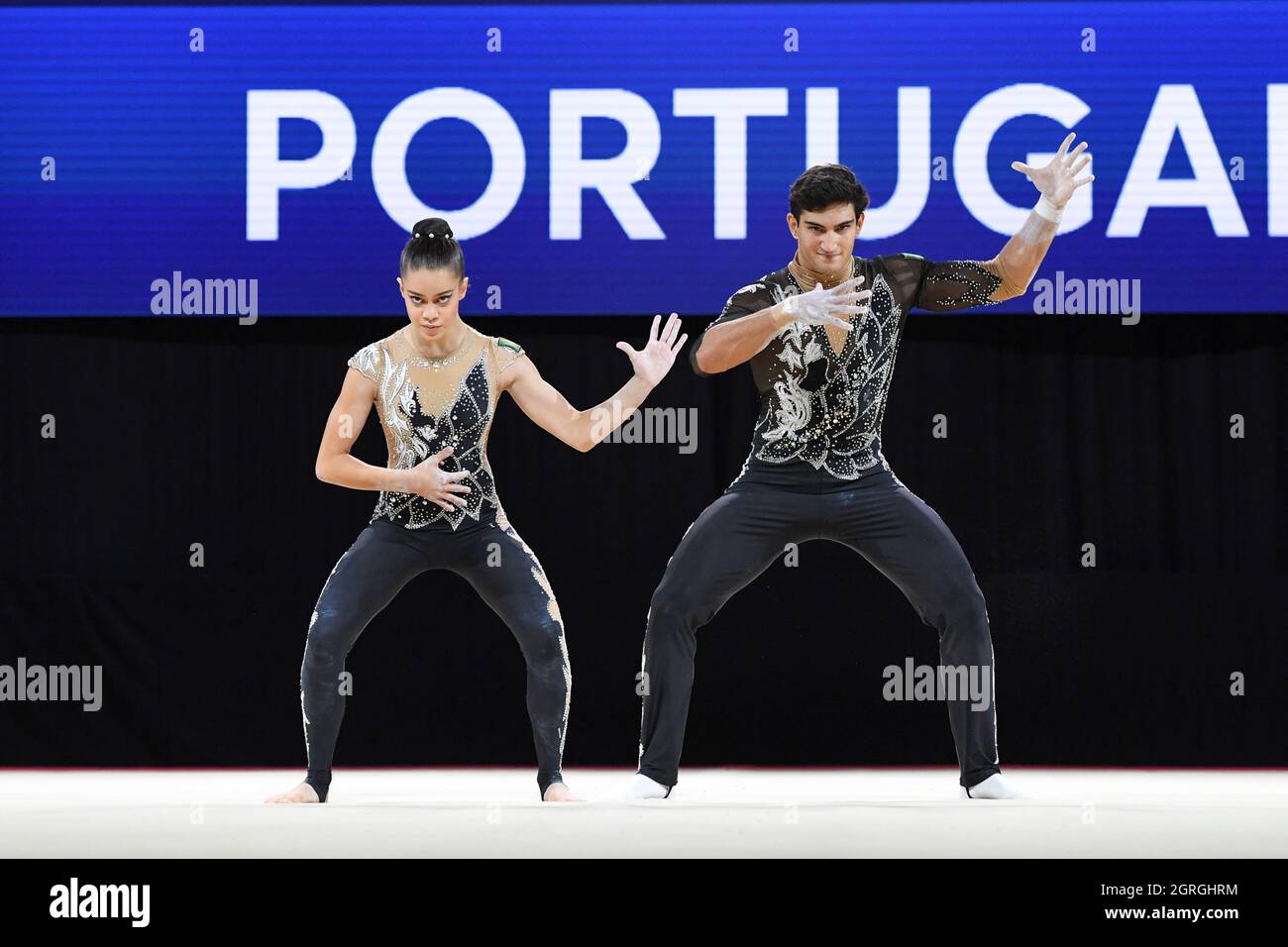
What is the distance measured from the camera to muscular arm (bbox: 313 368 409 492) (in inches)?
169

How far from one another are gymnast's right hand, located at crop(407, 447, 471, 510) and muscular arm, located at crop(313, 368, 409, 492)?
27 millimetres

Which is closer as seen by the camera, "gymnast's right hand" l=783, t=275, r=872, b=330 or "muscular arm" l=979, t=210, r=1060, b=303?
"gymnast's right hand" l=783, t=275, r=872, b=330

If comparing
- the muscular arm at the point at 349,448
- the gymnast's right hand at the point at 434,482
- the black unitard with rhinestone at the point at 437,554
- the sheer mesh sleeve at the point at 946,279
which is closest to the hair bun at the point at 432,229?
the black unitard with rhinestone at the point at 437,554

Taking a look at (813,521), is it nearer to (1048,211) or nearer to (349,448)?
(1048,211)

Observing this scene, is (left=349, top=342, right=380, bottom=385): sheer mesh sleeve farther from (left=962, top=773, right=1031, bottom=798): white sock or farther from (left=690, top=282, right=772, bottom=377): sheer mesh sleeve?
(left=962, top=773, right=1031, bottom=798): white sock

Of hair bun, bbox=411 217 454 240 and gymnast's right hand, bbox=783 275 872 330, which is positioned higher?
hair bun, bbox=411 217 454 240

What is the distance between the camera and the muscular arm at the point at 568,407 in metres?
4.32

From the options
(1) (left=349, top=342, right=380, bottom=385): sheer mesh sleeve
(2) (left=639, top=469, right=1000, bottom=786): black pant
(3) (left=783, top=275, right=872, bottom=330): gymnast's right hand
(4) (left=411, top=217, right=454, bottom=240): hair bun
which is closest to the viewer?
(3) (left=783, top=275, right=872, bottom=330): gymnast's right hand

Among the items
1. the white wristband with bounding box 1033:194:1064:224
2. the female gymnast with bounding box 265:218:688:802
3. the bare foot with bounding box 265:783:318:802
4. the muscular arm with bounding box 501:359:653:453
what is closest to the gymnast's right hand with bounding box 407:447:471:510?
the female gymnast with bounding box 265:218:688:802

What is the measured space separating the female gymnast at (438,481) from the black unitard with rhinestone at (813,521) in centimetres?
25

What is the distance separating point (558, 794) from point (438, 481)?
0.80 meters

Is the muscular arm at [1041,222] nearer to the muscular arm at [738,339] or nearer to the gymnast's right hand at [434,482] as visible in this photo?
the muscular arm at [738,339]

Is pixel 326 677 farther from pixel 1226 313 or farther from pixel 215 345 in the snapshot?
pixel 1226 313

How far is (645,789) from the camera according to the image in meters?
4.31
